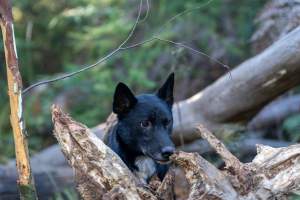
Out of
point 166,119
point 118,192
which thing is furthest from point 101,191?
point 166,119

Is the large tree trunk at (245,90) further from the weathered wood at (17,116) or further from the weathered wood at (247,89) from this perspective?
the weathered wood at (17,116)

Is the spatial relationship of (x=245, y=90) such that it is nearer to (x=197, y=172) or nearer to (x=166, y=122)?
(x=166, y=122)

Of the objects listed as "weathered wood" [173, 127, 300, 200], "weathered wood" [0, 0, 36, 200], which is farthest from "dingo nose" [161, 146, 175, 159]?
"weathered wood" [0, 0, 36, 200]

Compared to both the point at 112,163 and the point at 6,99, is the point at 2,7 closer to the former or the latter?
the point at 112,163

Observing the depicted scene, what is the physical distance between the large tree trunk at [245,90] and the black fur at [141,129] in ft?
4.82

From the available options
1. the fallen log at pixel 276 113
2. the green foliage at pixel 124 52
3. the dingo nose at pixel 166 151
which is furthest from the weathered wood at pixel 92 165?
the green foliage at pixel 124 52

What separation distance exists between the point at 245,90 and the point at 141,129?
1985 millimetres

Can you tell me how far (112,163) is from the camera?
4324 mm

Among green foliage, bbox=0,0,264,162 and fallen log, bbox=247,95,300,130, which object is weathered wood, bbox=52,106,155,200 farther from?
green foliage, bbox=0,0,264,162

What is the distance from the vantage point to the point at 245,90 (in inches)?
278

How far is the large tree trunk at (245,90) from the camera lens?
260 inches

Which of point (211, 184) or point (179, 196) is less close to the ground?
point (211, 184)

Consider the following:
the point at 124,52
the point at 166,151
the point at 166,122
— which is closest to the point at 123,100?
the point at 166,122

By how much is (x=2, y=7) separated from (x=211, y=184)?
1.97 m
